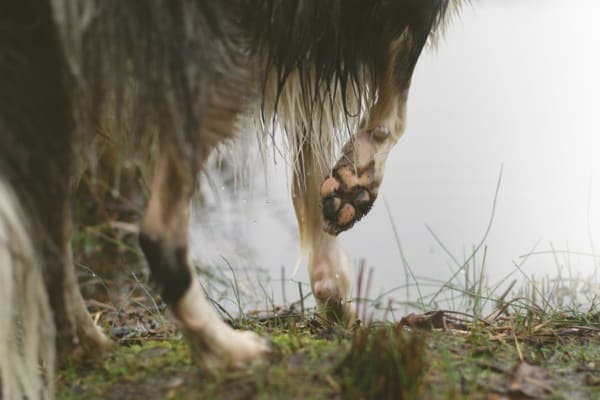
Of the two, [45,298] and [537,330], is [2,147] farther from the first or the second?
[537,330]

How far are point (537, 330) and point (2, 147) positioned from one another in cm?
174

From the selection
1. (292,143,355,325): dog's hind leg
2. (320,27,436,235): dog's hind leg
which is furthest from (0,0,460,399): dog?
(292,143,355,325): dog's hind leg

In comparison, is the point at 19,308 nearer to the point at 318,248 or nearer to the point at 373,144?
the point at 373,144

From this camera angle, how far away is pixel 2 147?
1.49 meters

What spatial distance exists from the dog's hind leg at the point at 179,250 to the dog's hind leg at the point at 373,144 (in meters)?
0.80

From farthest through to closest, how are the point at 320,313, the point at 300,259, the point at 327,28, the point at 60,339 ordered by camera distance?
the point at 300,259 → the point at 320,313 → the point at 327,28 → the point at 60,339

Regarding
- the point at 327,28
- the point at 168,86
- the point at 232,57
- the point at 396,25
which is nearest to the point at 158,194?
the point at 168,86

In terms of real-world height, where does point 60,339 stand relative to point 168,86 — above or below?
below

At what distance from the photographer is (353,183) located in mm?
2494

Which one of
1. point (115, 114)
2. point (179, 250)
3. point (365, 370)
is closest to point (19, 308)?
point (179, 250)

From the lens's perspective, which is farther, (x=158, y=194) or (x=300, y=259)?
(x=300, y=259)

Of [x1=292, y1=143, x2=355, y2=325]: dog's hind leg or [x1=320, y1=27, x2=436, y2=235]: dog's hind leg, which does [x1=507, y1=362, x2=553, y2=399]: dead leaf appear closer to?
[x1=320, y1=27, x2=436, y2=235]: dog's hind leg

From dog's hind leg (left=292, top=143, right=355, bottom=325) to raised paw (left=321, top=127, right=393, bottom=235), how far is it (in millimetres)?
307

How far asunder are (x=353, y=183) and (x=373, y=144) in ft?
Result: 0.72
